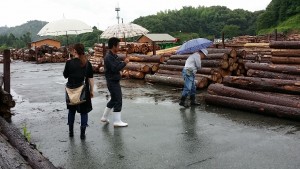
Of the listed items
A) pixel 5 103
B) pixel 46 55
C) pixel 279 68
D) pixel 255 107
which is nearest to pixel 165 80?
pixel 279 68

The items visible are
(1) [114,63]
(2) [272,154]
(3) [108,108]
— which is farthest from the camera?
(3) [108,108]

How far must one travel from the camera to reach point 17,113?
9391 mm

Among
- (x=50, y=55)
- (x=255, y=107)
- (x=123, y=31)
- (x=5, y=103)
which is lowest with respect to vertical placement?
(x=255, y=107)

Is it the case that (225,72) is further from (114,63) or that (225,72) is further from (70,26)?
(70,26)

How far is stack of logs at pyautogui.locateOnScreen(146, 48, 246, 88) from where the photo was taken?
12320mm

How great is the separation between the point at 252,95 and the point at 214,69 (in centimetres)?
400

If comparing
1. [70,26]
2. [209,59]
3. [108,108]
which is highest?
[70,26]

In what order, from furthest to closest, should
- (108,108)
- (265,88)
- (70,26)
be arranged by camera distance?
(70,26) → (265,88) → (108,108)

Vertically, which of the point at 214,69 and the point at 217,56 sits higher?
the point at 217,56

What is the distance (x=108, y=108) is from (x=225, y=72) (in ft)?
21.1

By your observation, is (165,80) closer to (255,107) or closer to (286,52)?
(286,52)

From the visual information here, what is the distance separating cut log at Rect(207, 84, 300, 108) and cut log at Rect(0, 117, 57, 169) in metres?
5.23

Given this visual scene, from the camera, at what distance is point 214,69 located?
1241cm

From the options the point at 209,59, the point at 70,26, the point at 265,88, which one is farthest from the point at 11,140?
the point at 70,26
